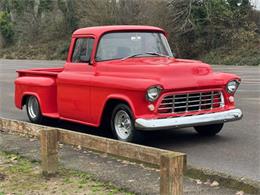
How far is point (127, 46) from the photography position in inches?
364

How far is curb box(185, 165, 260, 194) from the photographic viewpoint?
5.74m

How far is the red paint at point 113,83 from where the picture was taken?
Answer: 795cm

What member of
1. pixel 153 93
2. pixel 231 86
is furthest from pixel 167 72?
pixel 231 86

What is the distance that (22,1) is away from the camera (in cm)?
6462

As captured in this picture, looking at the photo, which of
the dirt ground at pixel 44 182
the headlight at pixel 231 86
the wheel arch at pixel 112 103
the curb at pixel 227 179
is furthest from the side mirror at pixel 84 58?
the curb at pixel 227 179

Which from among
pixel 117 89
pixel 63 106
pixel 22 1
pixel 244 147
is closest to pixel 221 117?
pixel 244 147

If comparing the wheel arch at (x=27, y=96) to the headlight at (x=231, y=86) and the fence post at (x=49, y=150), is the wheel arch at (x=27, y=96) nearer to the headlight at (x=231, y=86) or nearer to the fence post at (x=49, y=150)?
the headlight at (x=231, y=86)

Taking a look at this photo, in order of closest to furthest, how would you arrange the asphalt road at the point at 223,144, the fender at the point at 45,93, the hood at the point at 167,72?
the asphalt road at the point at 223,144, the hood at the point at 167,72, the fender at the point at 45,93

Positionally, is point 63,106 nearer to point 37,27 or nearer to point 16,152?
point 16,152

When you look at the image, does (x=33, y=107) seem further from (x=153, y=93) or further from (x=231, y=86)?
(x=231, y=86)

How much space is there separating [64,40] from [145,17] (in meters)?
16.9

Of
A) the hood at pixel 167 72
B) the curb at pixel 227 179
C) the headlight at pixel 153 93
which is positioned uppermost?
the hood at pixel 167 72

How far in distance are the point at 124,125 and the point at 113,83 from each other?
2.25 ft

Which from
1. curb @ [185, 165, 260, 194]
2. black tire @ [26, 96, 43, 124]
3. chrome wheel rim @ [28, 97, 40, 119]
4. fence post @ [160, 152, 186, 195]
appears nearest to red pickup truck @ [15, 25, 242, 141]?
black tire @ [26, 96, 43, 124]
